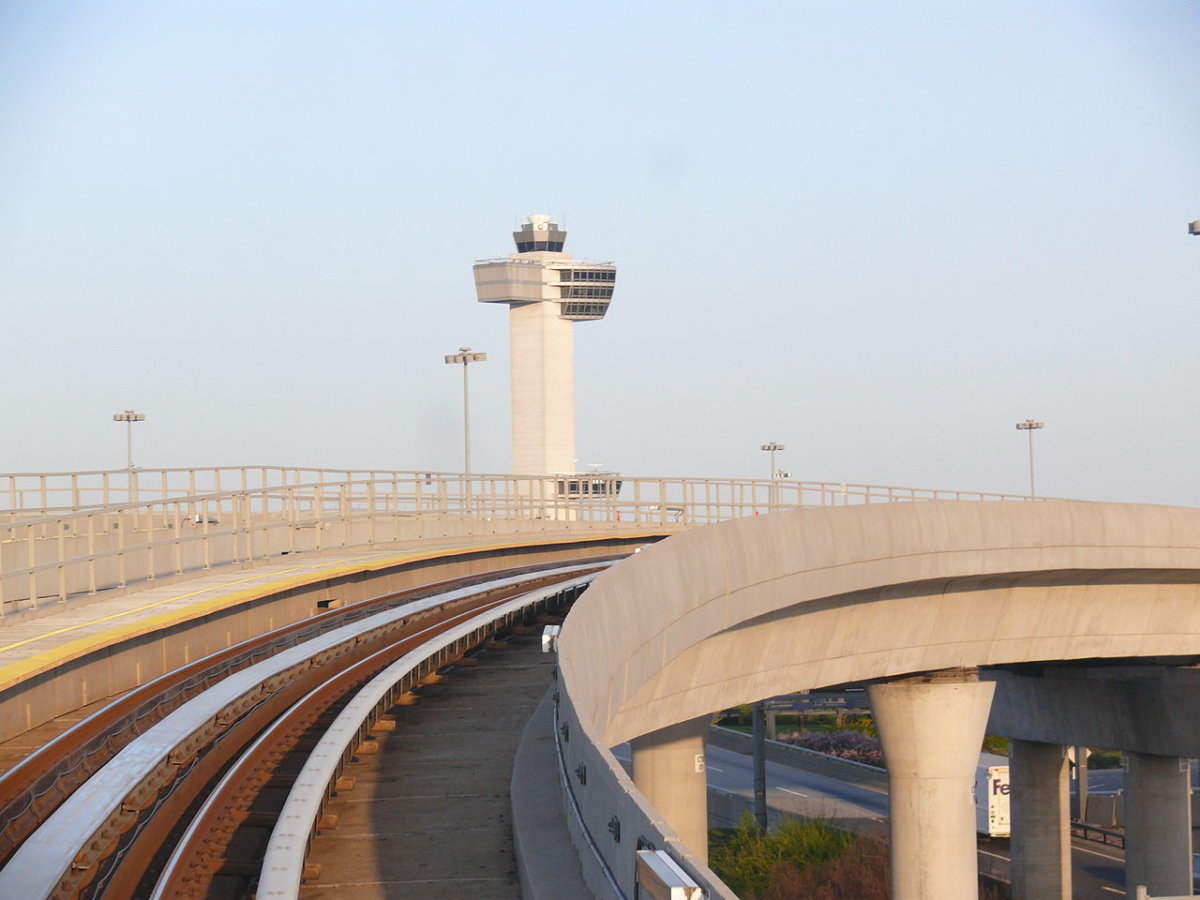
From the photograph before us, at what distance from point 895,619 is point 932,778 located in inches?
137

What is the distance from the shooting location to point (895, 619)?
30.0 metres

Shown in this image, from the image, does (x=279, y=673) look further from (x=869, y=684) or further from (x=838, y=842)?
(x=838, y=842)

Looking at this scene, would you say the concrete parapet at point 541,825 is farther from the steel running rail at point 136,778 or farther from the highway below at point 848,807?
the highway below at point 848,807

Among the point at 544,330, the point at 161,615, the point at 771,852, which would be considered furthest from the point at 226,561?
the point at 544,330

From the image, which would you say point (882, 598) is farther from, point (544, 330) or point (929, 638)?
point (544, 330)

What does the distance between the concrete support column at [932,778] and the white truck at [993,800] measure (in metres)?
18.2

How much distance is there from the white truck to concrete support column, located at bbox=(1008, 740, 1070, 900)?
19.6 ft

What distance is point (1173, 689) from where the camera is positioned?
3872 cm

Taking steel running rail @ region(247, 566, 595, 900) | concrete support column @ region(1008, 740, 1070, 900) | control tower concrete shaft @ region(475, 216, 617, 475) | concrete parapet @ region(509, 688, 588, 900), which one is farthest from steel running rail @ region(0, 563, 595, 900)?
control tower concrete shaft @ region(475, 216, 617, 475)

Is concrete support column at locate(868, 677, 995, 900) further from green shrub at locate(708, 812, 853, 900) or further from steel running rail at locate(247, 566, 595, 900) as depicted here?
steel running rail at locate(247, 566, 595, 900)

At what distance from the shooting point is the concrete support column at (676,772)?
30.0 metres

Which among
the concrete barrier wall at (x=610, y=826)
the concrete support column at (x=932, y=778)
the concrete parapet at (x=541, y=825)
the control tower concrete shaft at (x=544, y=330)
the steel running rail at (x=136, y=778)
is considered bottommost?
the concrete support column at (x=932, y=778)

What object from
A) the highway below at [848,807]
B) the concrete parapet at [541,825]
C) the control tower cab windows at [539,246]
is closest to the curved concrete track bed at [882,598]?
the concrete parapet at [541,825]

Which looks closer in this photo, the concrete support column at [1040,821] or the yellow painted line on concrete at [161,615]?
the yellow painted line on concrete at [161,615]
